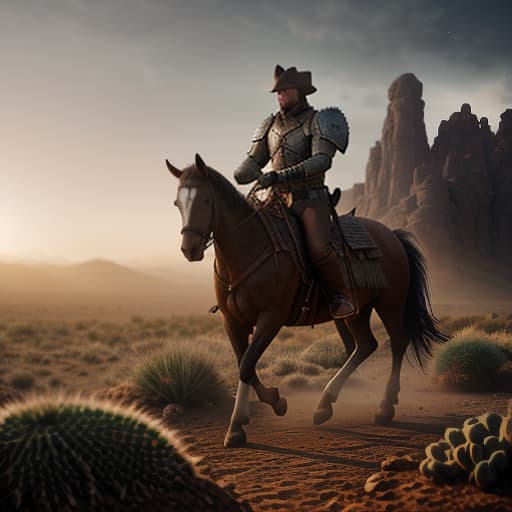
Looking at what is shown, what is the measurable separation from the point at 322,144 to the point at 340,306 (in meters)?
2.06

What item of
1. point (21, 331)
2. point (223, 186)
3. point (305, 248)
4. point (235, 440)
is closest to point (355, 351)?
point (305, 248)

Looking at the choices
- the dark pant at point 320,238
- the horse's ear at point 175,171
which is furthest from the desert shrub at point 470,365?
the horse's ear at point 175,171

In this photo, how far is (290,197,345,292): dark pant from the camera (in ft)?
21.9

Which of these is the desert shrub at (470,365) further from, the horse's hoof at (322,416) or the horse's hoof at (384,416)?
the horse's hoof at (322,416)

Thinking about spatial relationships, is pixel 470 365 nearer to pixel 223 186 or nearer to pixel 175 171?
pixel 223 186

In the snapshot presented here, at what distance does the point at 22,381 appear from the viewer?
1405 centimetres

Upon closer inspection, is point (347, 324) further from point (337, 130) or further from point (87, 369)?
point (87, 369)

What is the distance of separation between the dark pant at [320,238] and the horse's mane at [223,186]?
90 centimetres

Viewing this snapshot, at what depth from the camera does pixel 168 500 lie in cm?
335

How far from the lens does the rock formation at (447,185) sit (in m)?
70.2

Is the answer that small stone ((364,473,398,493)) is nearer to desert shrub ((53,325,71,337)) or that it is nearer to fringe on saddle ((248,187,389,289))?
fringe on saddle ((248,187,389,289))

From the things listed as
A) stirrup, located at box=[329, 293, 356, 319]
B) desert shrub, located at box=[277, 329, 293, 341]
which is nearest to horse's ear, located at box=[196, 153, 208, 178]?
stirrup, located at box=[329, 293, 356, 319]

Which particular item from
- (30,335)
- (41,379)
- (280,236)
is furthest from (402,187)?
(280,236)

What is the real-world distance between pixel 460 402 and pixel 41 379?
37.6 ft
